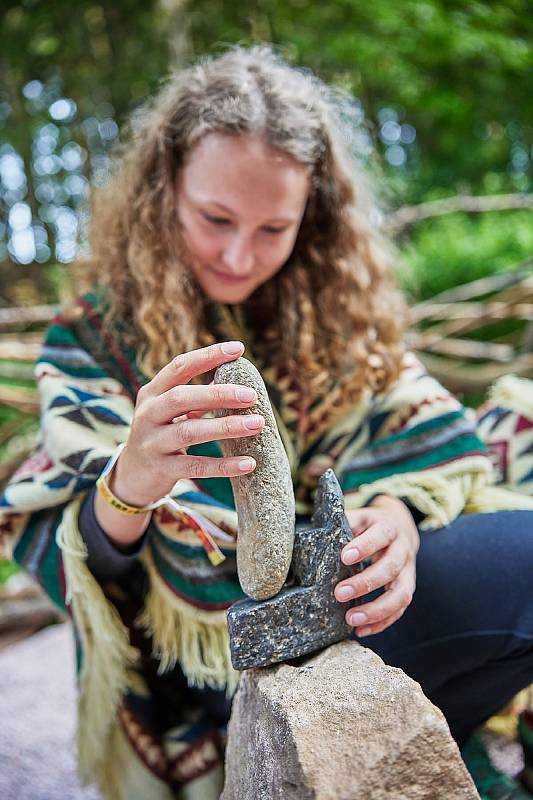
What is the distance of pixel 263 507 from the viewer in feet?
3.67

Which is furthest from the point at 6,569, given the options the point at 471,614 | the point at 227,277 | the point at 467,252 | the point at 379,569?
the point at 379,569

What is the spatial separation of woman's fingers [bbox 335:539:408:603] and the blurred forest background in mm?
1162

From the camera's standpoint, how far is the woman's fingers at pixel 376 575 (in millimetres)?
1146

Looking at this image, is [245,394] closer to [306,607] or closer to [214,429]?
[214,429]

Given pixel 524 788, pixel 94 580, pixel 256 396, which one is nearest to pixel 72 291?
pixel 94 580

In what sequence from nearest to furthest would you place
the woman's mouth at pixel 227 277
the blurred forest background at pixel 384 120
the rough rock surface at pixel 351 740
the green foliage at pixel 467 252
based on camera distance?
the rough rock surface at pixel 351 740
the woman's mouth at pixel 227 277
the blurred forest background at pixel 384 120
the green foliage at pixel 467 252

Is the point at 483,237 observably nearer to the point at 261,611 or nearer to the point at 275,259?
the point at 275,259

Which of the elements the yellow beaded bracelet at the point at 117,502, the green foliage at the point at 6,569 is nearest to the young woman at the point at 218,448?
the yellow beaded bracelet at the point at 117,502

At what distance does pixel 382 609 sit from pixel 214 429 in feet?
1.37

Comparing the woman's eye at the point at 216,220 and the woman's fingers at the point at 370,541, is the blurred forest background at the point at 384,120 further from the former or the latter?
Answer: the woman's fingers at the point at 370,541

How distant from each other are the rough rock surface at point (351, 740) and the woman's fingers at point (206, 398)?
0.40m

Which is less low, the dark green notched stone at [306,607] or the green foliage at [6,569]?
the dark green notched stone at [306,607]

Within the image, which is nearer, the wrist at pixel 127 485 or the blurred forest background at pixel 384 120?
the wrist at pixel 127 485

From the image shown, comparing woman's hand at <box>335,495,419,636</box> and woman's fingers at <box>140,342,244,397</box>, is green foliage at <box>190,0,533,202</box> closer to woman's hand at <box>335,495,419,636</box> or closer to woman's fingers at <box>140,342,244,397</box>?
woman's hand at <box>335,495,419,636</box>
